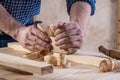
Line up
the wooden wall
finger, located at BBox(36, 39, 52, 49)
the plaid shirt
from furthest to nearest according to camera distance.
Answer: the wooden wall
the plaid shirt
finger, located at BBox(36, 39, 52, 49)

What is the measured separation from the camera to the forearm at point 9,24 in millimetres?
1392

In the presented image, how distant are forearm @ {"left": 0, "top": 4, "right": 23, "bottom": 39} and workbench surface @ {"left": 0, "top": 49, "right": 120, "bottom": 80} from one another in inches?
15.5

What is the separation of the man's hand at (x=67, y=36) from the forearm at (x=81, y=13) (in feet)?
0.49

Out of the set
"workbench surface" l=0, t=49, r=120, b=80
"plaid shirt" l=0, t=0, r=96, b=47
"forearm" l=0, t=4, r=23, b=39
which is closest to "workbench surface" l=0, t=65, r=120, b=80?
"workbench surface" l=0, t=49, r=120, b=80

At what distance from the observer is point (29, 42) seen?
132cm

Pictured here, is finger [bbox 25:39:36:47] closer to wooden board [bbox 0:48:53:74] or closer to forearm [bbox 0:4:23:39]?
forearm [bbox 0:4:23:39]

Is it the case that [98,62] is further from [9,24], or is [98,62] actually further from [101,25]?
[101,25]

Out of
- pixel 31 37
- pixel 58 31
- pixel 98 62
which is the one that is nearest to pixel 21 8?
pixel 31 37

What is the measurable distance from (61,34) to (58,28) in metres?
0.03

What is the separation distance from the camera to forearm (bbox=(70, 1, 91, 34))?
149 centimetres

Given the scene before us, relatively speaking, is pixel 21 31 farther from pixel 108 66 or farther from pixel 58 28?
pixel 108 66

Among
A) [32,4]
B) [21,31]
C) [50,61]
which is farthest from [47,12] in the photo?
[50,61]

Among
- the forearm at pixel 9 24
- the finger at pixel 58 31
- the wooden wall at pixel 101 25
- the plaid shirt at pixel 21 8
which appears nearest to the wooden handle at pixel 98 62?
the finger at pixel 58 31

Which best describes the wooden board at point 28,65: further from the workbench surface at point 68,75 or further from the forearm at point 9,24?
the forearm at point 9,24
